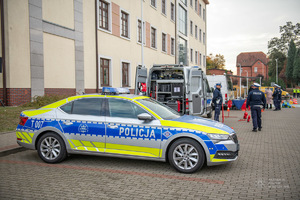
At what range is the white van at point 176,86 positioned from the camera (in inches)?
478

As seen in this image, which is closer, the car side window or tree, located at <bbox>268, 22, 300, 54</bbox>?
the car side window

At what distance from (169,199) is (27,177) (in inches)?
108

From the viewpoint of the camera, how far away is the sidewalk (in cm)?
703

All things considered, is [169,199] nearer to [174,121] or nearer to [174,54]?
[174,121]

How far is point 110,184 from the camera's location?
16.1 ft

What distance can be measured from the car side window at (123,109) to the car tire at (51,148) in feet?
4.26

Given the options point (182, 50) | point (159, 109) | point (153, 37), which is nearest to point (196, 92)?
point (159, 109)

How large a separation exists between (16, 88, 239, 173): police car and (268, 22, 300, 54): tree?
85074mm

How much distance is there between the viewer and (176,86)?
40.9 ft

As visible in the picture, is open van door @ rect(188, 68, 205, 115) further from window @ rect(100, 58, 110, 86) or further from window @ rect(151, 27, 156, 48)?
window @ rect(151, 27, 156, 48)

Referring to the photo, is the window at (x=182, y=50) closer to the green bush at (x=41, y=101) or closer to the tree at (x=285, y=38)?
the green bush at (x=41, y=101)

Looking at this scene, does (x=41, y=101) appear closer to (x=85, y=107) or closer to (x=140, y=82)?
(x=140, y=82)

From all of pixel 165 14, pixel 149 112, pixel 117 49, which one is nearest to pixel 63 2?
pixel 117 49

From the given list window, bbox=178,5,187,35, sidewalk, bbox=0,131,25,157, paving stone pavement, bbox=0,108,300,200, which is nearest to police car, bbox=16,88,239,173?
paving stone pavement, bbox=0,108,300,200
